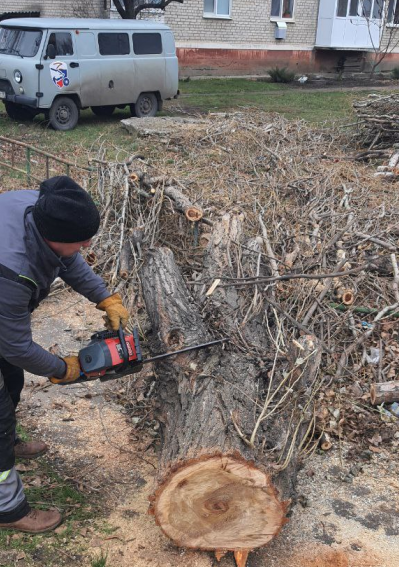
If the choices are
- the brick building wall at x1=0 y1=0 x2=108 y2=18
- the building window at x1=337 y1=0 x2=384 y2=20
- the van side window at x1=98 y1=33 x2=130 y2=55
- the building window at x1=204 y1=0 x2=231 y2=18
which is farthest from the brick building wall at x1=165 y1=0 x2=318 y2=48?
the van side window at x1=98 y1=33 x2=130 y2=55

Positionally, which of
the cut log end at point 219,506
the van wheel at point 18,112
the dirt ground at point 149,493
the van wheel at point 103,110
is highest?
the cut log end at point 219,506

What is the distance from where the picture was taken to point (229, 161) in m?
8.59

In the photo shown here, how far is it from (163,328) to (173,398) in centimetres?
47

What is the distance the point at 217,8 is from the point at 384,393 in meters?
19.9

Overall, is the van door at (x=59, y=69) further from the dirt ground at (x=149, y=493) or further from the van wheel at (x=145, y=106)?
the dirt ground at (x=149, y=493)

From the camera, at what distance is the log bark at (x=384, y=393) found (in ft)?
14.2

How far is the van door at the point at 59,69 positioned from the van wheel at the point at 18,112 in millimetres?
938

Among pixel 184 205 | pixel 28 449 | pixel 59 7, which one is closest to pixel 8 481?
pixel 28 449

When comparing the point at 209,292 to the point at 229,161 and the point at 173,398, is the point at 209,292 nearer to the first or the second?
the point at 173,398

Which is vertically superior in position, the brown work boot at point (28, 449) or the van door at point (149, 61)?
the van door at point (149, 61)

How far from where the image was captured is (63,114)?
12.3 m

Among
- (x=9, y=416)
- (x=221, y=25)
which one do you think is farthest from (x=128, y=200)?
(x=221, y=25)

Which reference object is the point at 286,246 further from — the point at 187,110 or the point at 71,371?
the point at 187,110

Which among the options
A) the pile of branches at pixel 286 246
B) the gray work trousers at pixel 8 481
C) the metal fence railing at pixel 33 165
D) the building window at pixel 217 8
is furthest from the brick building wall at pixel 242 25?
the gray work trousers at pixel 8 481
